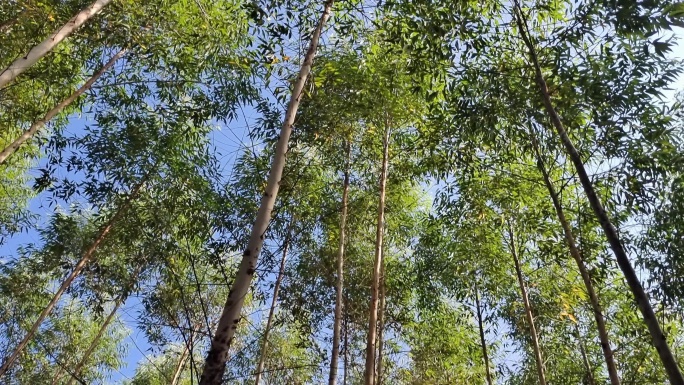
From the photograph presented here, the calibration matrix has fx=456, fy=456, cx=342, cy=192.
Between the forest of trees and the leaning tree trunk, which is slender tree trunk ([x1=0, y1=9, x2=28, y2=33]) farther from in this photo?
the leaning tree trunk

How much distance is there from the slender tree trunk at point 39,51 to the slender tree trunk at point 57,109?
1702 mm

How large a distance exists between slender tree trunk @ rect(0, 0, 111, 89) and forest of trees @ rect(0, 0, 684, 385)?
0.01 m

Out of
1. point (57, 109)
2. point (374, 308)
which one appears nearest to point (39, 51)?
point (57, 109)

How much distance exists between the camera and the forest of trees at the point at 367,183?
3.47m

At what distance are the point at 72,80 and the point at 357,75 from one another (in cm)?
375

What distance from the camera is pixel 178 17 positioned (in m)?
5.41

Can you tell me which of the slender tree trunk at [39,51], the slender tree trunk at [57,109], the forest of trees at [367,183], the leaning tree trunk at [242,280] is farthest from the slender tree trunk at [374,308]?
the slender tree trunk at [57,109]

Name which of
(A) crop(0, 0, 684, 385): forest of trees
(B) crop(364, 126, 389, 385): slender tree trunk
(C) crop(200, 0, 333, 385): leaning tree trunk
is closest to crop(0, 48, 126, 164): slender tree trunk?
(A) crop(0, 0, 684, 385): forest of trees

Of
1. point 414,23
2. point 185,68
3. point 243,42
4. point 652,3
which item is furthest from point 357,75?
point 652,3

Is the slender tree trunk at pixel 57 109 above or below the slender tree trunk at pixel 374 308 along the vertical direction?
above

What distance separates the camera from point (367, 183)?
6613 millimetres

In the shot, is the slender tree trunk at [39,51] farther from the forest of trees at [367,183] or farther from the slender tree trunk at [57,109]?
the slender tree trunk at [57,109]

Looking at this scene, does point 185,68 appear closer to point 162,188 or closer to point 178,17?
point 178,17

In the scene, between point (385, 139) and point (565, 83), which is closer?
point (565, 83)
